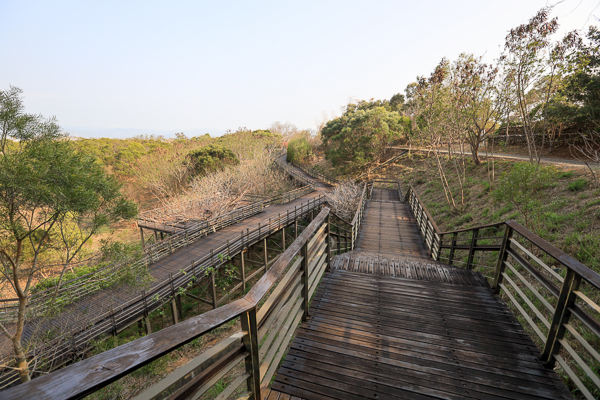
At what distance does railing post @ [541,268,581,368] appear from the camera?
2031 mm

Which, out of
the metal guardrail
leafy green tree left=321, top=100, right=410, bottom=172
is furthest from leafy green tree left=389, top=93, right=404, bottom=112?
the metal guardrail

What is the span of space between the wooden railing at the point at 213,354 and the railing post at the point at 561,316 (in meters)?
2.14

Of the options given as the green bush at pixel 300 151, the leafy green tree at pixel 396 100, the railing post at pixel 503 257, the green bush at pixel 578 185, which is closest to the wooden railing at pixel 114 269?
the railing post at pixel 503 257

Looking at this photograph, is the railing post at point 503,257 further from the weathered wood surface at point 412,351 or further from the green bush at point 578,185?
the green bush at point 578,185

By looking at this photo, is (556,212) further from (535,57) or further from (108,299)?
(108,299)

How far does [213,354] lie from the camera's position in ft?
4.06

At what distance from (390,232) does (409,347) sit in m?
7.03

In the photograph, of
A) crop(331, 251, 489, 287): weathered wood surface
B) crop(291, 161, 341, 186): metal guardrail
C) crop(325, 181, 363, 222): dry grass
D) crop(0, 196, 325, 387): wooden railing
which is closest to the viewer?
crop(331, 251, 489, 287): weathered wood surface

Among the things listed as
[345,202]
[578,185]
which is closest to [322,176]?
[345,202]

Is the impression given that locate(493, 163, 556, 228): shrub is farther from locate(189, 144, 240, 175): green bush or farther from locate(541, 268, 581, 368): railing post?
locate(189, 144, 240, 175): green bush

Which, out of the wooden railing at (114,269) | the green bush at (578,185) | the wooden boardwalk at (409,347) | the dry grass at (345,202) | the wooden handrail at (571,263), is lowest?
the wooden railing at (114,269)

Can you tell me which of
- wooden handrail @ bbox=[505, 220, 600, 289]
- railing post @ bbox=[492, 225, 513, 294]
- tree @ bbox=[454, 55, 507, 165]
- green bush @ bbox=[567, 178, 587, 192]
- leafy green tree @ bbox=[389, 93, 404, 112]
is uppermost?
leafy green tree @ bbox=[389, 93, 404, 112]

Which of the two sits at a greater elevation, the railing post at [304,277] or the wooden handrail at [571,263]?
the wooden handrail at [571,263]

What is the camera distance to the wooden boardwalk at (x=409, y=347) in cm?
198
